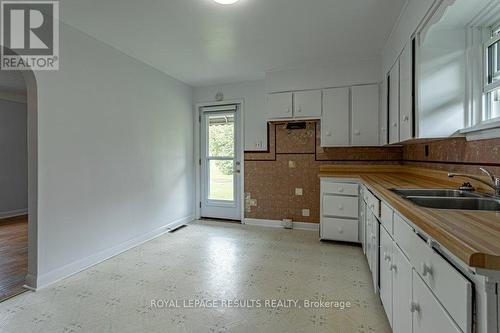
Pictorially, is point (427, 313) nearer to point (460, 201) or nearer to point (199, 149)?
point (460, 201)

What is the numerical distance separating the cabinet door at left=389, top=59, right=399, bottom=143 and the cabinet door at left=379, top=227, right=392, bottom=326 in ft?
3.89

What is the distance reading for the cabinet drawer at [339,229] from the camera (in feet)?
10.6

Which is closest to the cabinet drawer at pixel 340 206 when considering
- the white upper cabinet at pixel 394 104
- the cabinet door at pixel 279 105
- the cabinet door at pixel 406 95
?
the white upper cabinet at pixel 394 104

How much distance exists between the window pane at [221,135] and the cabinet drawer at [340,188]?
1.82 metres

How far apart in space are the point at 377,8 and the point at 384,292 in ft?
7.45

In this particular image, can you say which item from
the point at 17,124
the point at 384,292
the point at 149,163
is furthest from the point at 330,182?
the point at 17,124

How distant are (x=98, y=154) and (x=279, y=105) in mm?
2424

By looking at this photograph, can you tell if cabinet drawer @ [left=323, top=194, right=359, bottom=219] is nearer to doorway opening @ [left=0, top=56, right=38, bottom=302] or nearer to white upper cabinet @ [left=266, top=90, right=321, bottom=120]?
white upper cabinet @ [left=266, top=90, right=321, bottom=120]

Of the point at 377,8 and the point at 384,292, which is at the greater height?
the point at 377,8

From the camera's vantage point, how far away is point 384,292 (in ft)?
5.71

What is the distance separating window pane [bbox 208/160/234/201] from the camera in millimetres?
4594

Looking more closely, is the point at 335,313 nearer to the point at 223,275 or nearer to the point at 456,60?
the point at 223,275

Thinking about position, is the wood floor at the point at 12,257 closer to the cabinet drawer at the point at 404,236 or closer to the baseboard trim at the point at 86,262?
the baseboard trim at the point at 86,262

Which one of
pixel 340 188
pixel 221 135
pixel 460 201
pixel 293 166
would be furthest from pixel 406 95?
pixel 221 135
